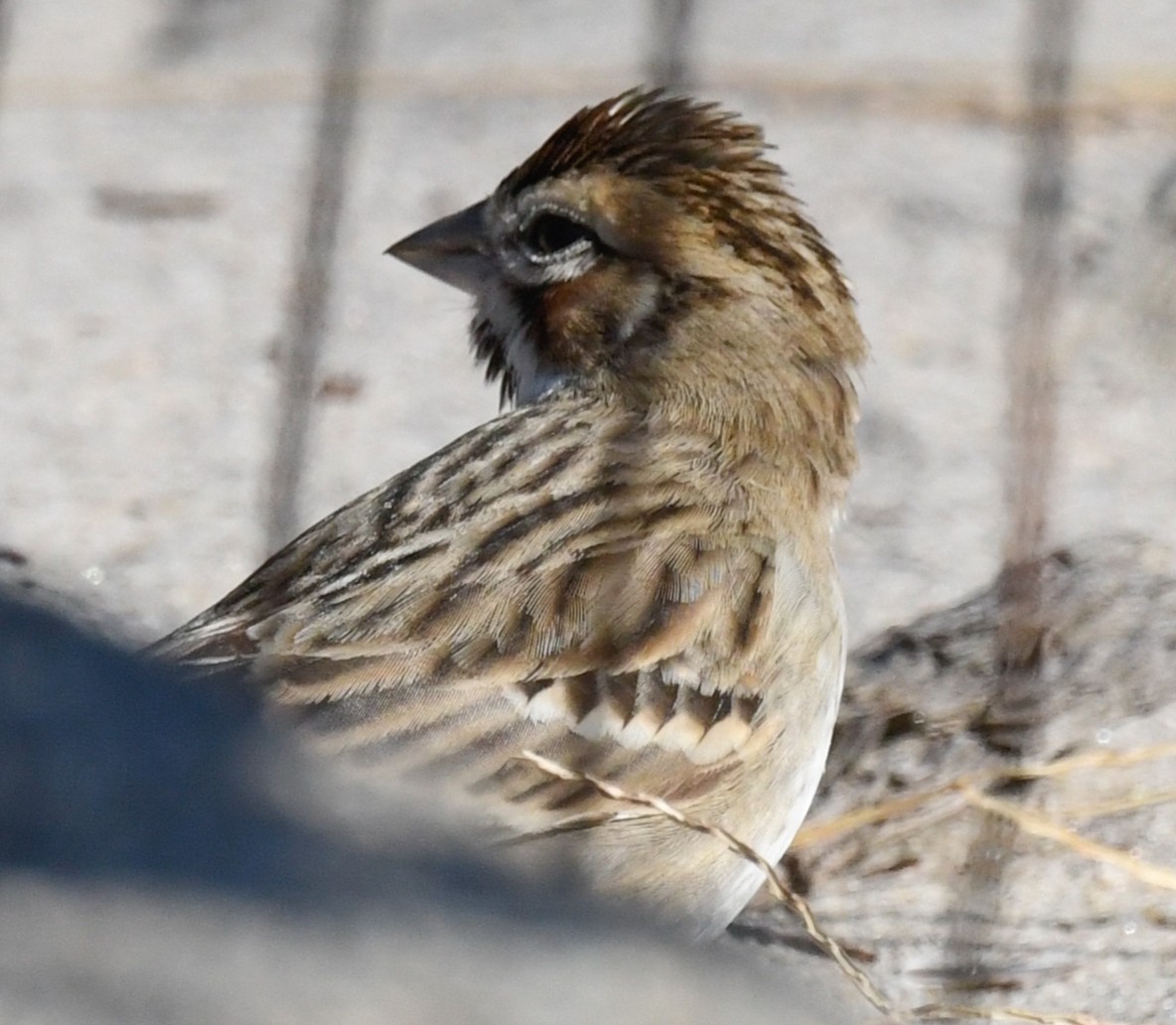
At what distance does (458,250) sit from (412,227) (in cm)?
124

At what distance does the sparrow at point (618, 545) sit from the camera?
2059 mm

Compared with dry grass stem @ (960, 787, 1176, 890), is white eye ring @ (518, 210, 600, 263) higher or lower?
higher

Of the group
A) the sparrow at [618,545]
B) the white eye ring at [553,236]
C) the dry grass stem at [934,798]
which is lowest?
the dry grass stem at [934,798]

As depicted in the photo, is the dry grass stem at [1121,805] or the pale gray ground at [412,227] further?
the pale gray ground at [412,227]

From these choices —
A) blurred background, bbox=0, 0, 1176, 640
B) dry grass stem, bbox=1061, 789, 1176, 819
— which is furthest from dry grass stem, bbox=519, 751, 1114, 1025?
blurred background, bbox=0, 0, 1176, 640

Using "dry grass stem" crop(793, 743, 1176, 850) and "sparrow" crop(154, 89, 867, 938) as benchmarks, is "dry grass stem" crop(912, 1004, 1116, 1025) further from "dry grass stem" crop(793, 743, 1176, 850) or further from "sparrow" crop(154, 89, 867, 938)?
"dry grass stem" crop(793, 743, 1176, 850)

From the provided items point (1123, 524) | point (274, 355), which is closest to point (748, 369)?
point (1123, 524)

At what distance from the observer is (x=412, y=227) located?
3.88m

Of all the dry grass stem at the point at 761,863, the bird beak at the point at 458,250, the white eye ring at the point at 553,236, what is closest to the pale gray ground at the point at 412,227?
the bird beak at the point at 458,250

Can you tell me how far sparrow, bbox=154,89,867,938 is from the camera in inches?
81.0

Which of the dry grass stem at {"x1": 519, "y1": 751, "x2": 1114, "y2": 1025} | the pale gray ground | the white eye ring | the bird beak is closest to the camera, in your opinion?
the dry grass stem at {"x1": 519, "y1": 751, "x2": 1114, "y2": 1025}

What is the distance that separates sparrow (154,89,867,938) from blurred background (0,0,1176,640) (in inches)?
25.1

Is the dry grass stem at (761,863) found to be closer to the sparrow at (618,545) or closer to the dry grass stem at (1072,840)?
the sparrow at (618,545)

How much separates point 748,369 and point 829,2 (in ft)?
7.92
